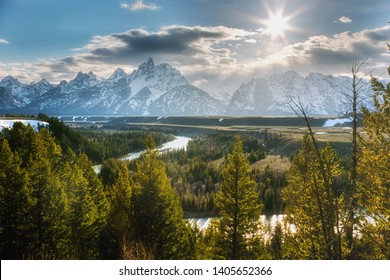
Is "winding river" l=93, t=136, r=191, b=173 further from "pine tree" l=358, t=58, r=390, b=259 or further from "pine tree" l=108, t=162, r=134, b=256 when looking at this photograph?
"pine tree" l=358, t=58, r=390, b=259

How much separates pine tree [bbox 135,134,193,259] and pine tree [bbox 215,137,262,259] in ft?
12.6

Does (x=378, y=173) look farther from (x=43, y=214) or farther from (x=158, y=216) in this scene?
(x=43, y=214)

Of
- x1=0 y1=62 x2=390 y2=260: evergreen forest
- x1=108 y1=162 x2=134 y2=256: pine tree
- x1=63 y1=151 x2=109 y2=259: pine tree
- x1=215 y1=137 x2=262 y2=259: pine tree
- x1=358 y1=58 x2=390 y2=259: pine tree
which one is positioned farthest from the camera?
x1=108 y1=162 x2=134 y2=256: pine tree

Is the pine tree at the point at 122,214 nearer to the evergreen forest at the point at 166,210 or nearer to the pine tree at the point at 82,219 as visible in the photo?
the evergreen forest at the point at 166,210

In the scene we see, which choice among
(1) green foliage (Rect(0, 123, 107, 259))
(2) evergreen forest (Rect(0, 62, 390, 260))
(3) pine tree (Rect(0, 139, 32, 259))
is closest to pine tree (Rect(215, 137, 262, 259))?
(2) evergreen forest (Rect(0, 62, 390, 260))

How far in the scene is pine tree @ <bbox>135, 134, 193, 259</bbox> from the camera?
2519cm

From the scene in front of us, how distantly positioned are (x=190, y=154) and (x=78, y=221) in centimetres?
6117

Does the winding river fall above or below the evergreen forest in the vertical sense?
above

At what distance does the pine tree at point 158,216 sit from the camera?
25.2 meters

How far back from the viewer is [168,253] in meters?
24.9

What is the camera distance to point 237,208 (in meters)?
23.4

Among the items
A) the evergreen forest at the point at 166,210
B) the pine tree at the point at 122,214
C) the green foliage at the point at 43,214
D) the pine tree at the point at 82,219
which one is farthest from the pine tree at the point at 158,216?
the green foliage at the point at 43,214
